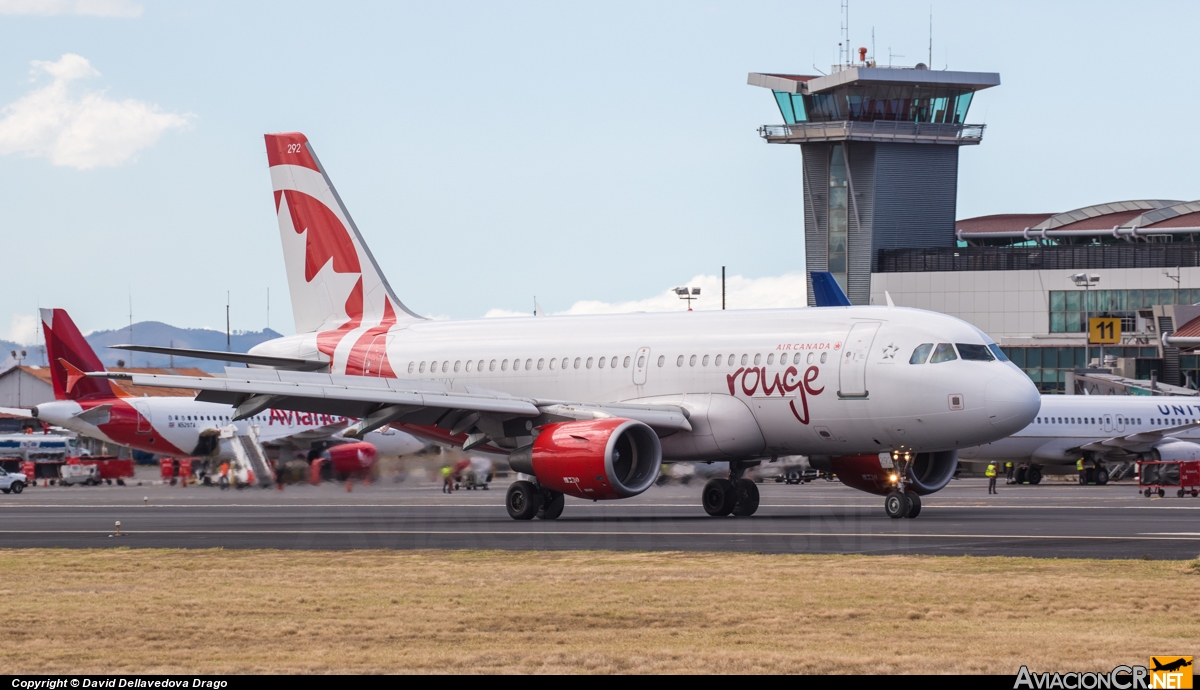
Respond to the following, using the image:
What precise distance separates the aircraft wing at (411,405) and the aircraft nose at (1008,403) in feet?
19.2

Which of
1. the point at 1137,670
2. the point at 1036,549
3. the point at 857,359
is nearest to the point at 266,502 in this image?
the point at 857,359

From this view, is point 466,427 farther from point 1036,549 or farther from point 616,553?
point 1036,549

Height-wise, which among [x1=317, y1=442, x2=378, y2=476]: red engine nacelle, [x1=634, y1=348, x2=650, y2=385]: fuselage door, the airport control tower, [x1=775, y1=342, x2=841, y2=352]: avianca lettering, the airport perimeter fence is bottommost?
[x1=317, y1=442, x2=378, y2=476]: red engine nacelle

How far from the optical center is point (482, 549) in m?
22.0

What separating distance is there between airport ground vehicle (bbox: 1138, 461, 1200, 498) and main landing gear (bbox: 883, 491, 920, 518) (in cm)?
1690

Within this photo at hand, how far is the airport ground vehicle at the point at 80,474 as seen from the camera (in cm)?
6016

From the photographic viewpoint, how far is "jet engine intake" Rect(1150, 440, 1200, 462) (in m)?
59.3

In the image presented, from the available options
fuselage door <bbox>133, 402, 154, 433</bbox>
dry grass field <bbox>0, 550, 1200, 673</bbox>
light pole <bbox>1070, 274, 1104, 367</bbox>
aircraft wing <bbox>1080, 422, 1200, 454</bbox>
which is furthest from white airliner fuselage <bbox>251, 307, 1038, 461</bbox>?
light pole <bbox>1070, 274, 1104, 367</bbox>

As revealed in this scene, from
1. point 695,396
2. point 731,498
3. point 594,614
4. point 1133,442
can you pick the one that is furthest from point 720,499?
point 1133,442

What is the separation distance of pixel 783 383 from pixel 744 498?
303 centimetres

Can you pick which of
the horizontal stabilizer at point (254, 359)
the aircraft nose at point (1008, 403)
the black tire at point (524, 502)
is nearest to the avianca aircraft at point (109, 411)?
the horizontal stabilizer at point (254, 359)

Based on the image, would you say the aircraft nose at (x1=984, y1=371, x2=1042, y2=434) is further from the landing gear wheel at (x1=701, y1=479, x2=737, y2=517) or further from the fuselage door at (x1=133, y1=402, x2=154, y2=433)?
the fuselage door at (x1=133, y1=402, x2=154, y2=433)

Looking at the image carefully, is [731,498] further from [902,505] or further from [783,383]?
[902,505]

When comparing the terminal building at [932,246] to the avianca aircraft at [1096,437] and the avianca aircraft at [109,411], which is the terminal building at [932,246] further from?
the avianca aircraft at [109,411]
